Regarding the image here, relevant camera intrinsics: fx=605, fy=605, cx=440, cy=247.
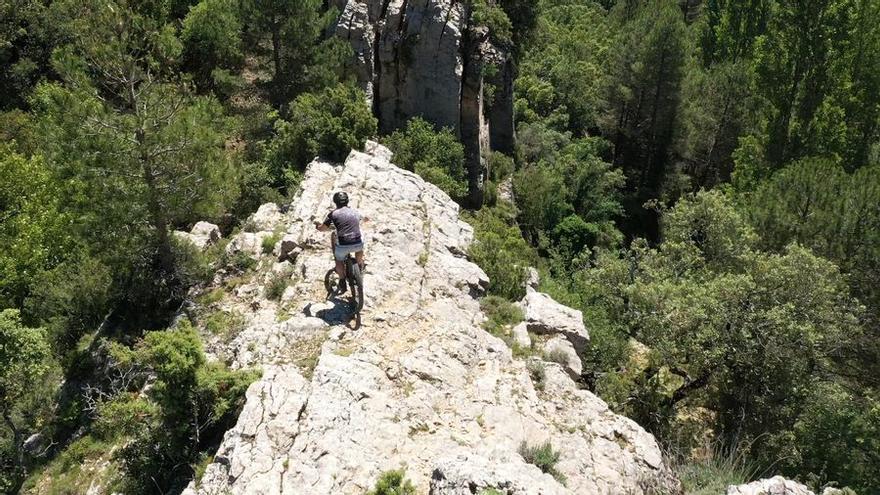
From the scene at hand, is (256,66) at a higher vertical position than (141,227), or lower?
higher

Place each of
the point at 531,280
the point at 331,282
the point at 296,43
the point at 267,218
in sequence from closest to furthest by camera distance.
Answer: the point at 331,282 → the point at 267,218 → the point at 531,280 → the point at 296,43

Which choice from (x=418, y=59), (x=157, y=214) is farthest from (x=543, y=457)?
(x=418, y=59)

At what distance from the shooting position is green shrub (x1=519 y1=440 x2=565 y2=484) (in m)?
10.6

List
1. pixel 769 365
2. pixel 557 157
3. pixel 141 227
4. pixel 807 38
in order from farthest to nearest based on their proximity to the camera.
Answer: pixel 557 157, pixel 807 38, pixel 769 365, pixel 141 227

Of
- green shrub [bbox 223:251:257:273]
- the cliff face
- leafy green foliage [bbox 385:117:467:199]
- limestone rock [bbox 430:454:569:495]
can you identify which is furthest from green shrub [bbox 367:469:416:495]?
the cliff face

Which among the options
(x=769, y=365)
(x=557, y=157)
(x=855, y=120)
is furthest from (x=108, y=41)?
(x=855, y=120)

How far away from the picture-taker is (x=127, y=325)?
48.2ft

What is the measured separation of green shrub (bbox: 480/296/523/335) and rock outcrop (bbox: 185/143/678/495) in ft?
1.31

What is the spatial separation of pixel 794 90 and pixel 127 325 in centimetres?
3287

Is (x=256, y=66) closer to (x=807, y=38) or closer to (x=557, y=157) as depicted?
(x=557, y=157)

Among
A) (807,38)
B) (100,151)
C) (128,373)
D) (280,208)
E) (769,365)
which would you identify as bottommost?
(128,373)

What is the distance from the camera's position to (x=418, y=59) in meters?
26.8

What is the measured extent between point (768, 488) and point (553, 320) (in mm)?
7182

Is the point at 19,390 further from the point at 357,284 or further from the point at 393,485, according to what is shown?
the point at 393,485
